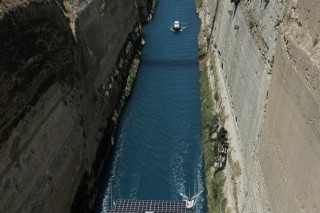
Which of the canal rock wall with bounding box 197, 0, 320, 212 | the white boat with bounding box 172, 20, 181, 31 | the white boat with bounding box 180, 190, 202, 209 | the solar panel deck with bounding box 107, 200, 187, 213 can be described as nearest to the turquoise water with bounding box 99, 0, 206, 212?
the white boat with bounding box 180, 190, 202, 209

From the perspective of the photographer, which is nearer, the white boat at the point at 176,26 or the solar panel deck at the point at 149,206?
the solar panel deck at the point at 149,206

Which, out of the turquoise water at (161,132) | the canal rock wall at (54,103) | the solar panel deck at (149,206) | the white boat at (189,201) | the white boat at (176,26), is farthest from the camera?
the white boat at (176,26)

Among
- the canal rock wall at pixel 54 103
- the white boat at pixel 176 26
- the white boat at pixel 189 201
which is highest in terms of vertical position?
the canal rock wall at pixel 54 103

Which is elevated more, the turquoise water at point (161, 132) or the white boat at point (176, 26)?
the turquoise water at point (161, 132)

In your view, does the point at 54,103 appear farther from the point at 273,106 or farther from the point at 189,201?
the point at 273,106

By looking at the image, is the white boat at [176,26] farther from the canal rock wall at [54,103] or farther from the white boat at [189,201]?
the white boat at [189,201]

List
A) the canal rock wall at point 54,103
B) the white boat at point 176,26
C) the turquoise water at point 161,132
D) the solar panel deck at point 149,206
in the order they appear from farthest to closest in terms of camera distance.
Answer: the white boat at point 176,26 < the turquoise water at point 161,132 < the solar panel deck at point 149,206 < the canal rock wall at point 54,103

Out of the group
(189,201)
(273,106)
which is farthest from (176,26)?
(273,106)

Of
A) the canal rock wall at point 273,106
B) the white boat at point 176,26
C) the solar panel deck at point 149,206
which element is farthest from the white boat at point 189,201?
the white boat at point 176,26

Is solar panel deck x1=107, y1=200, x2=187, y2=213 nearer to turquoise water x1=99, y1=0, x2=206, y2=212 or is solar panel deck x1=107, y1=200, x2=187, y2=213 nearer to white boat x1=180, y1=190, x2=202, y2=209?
white boat x1=180, y1=190, x2=202, y2=209
